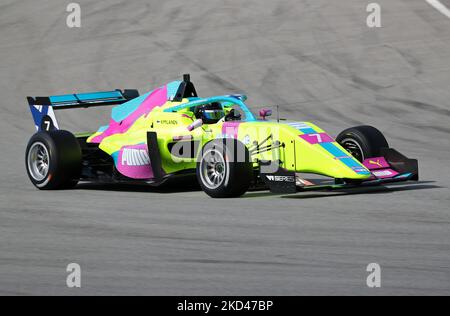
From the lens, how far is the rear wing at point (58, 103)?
1469 cm

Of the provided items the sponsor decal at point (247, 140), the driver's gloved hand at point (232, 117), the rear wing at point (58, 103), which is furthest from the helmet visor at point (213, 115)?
the rear wing at point (58, 103)

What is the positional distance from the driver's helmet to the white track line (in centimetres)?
1821

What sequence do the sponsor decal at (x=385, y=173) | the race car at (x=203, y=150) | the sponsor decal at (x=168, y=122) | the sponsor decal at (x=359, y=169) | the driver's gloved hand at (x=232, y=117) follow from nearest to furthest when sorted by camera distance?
the sponsor decal at (x=359, y=169) → the race car at (x=203, y=150) → the sponsor decal at (x=385, y=173) → the driver's gloved hand at (x=232, y=117) → the sponsor decal at (x=168, y=122)

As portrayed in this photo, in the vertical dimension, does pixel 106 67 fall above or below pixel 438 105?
above

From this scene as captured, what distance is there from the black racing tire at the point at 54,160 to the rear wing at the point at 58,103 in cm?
93

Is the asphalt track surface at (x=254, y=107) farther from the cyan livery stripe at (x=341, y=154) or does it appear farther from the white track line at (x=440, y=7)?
the cyan livery stripe at (x=341, y=154)

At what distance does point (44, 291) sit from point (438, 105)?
54.5 ft

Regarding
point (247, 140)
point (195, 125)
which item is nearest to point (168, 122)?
point (195, 125)

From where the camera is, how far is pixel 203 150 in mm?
12438

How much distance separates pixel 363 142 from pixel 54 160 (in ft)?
13.1

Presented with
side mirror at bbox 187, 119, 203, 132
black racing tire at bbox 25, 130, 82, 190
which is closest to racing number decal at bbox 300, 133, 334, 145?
side mirror at bbox 187, 119, 203, 132

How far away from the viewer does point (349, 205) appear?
11.5 m

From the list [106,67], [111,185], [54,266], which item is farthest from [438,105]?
[54,266]
